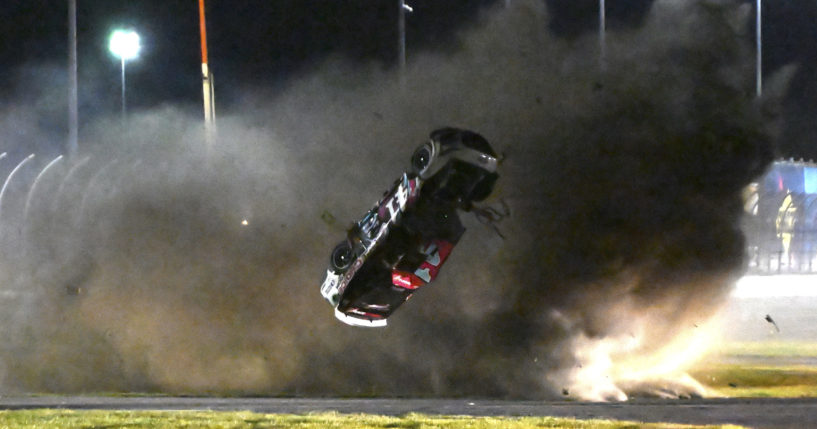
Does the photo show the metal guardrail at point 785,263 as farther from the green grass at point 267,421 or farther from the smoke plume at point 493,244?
the green grass at point 267,421

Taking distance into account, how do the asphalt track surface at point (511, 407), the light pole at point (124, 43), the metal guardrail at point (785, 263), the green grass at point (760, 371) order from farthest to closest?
the light pole at point (124, 43) < the metal guardrail at point (785, 263) < the green grass at point (760, 371) < the asphalt track surface at point (511, 407)

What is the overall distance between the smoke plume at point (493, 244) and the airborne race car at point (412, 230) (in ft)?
15.8

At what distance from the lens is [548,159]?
25.5m

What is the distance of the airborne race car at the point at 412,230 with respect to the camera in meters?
18.0

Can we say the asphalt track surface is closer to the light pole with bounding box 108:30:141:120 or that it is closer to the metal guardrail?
the metal guardrail

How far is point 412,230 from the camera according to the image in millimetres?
18859

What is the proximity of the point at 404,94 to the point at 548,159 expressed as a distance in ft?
13.3

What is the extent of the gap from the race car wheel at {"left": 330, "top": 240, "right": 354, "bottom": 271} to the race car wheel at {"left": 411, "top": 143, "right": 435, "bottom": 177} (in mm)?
2867

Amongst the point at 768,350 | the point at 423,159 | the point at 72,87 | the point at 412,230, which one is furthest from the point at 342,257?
the point at 768,350

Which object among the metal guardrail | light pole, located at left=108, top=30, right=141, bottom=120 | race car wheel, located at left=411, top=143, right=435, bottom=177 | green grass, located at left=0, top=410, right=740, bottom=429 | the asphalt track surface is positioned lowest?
the metal guardrail

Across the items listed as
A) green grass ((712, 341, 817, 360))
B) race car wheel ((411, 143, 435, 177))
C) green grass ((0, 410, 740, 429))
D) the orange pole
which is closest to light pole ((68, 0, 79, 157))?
the orange pole

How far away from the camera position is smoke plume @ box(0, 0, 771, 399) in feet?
83.7

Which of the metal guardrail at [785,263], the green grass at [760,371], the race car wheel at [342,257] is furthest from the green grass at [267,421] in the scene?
the metal guardrail at [785,263]

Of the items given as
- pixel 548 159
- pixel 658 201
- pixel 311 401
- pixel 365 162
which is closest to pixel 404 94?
pixel 365 162
